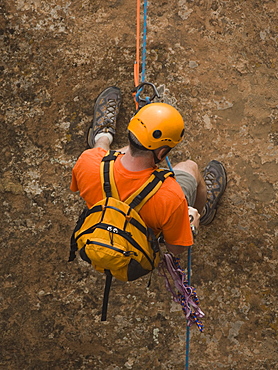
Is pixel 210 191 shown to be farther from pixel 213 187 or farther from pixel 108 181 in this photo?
pixel 108 181

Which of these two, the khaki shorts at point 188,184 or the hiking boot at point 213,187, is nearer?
the khaki shorts at point 188,184

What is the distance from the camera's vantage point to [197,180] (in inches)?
143

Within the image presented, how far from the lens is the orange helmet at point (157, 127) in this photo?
264 centimetres

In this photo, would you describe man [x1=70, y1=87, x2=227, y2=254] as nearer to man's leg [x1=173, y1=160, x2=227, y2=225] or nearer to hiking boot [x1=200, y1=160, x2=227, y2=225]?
man's leg [x1=173, y1=160, x2=227, y2=225]

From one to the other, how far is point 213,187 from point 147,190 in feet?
4.74

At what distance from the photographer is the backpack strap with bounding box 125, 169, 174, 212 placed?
105 inches

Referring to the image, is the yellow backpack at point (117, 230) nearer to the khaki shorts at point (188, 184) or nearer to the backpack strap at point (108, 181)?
the backpack strap at point (108, 181)

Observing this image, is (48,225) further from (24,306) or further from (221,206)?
(221,206)

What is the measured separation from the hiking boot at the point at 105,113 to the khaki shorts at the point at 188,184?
807mm

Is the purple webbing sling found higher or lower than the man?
lower

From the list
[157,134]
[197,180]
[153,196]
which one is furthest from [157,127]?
[197,180]

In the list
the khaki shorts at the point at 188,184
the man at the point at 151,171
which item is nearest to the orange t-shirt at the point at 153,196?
the man at the point at 151,171

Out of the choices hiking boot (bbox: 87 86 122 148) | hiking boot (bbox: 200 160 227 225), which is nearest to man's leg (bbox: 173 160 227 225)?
hiking boot (bbox: 200 160 227 225)

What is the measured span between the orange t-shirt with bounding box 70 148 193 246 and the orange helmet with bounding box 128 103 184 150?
0.18 meters
